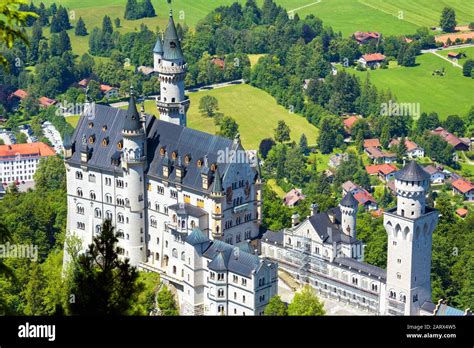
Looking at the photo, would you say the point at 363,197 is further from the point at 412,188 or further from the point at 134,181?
the point at 412,188

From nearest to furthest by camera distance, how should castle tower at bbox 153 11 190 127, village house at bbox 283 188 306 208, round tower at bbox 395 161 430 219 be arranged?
round tower at bbox 395 161 430 219 → castle tower at bbox 153 11 190 127 → village house at bbox 283 188 306 208

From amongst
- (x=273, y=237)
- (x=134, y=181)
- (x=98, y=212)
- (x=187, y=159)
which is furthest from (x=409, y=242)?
(x=98, y=212)

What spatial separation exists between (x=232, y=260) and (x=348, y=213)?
1631 cm

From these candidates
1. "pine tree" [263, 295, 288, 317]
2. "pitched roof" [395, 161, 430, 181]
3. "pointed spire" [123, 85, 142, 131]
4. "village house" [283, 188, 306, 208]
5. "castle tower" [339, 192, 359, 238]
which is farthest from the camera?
"village house" [283, 188, 306, 208]

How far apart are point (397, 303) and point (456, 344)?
219 ft

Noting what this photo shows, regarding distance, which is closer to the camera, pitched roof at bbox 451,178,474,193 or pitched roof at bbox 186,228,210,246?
pitched roof at bbox 186,228,210,246

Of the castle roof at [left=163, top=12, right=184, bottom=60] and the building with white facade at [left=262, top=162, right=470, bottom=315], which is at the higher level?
the castle roof at [left=163, top=12, right=184, bottom=60]

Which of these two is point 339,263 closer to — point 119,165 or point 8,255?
point 119,165

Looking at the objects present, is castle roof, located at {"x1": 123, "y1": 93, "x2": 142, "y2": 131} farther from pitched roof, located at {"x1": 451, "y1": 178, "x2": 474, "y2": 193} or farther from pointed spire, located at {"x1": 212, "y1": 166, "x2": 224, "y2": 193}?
pitched roof, located at {"x1": 451, "y1": 178, "x2": 474, "y2": 193}

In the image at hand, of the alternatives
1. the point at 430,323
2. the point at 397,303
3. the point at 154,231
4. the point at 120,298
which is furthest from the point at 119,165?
the point at 430,323

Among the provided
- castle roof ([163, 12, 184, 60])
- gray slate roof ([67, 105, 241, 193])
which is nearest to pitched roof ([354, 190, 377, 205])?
castle roof ([163, 12, 184, 60])

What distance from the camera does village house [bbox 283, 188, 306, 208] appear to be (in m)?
183

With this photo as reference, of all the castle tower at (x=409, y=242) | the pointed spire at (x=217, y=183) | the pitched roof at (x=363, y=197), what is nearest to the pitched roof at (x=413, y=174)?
the castle tower at (x=409, y=242)

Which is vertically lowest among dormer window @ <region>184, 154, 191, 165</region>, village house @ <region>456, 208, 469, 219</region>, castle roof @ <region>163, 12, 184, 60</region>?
village house @ <region>456, 208, 469, 219</region>
